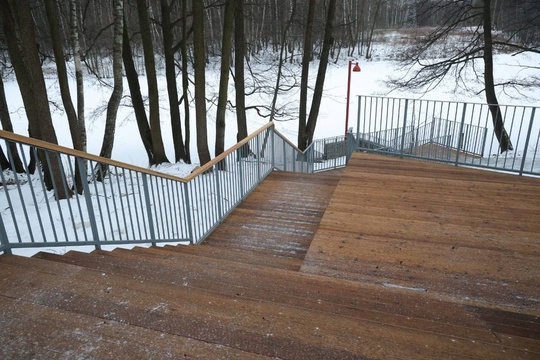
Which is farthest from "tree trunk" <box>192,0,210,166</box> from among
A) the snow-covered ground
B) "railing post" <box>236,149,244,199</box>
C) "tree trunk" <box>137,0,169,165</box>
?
"railing post" <box>236,149,244,199</box>

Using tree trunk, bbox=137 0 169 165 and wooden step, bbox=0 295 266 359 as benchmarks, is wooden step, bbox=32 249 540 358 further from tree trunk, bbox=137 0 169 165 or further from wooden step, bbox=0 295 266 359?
tree trunk, bbox=137 0 169 165

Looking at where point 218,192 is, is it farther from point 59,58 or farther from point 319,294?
point 59,58

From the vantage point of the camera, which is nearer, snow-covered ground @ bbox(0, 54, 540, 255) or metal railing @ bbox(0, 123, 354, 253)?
metal railing @ bbox(0, 123, 354, 253)

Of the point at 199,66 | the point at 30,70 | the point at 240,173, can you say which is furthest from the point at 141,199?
the point at 199,66

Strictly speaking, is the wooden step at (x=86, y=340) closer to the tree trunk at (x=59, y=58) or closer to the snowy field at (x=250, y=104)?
the tree trunk at (x=59, y=58)

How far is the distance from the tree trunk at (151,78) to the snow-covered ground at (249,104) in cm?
59

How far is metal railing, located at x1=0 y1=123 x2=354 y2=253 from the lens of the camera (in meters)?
3.23

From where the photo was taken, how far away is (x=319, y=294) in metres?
2.61

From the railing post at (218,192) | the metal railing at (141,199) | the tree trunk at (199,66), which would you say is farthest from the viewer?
the tree trunk at (199,66)

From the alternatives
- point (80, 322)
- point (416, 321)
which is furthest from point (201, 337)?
point (416, 321)

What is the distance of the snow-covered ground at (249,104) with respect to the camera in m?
16.9

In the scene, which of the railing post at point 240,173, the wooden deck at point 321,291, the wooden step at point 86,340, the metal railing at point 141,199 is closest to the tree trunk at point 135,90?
the metal railing at point 141,199

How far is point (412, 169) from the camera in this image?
643 cm

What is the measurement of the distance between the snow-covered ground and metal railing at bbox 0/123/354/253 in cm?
415
